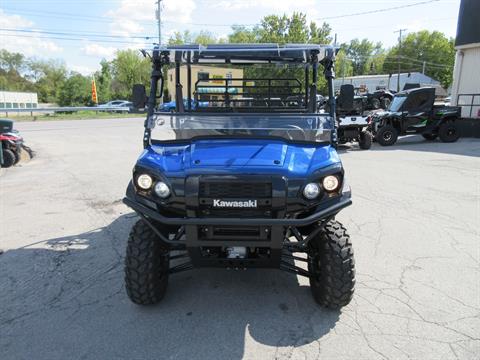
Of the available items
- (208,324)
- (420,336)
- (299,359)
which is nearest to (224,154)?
(208,324)

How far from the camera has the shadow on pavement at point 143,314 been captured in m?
2.84

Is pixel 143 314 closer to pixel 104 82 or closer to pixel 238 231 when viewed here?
pixel 238 231

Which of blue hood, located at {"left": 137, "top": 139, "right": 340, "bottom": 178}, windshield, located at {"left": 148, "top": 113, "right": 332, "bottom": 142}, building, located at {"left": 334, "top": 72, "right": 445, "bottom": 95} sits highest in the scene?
building, located at {"left": 334, "top": 72, "right": 445, "bottom": 95}

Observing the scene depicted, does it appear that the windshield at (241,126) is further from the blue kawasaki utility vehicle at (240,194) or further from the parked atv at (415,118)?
the parked atv at (415,118)

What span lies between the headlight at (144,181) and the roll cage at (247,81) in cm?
71

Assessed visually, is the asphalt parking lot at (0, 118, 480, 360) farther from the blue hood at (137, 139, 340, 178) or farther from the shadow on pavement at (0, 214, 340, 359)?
the blue hood at (137, 139, 340, 178)

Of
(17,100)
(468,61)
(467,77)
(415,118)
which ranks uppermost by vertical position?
(468,61)

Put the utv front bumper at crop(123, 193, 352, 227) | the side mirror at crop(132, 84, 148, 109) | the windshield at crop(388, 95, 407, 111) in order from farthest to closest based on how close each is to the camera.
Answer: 1. the windshield at crop(388, 95, 407, 111)
2. the side mirror at crop(132, 84, 148, 109)
3. the utv front bumper at crop(123, 193, 352, 227)

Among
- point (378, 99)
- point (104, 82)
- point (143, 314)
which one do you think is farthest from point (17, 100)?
point (143, 314)

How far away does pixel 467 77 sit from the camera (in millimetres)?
18781

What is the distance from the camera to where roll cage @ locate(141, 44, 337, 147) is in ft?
12.5

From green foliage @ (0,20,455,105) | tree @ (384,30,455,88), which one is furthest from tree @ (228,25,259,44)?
tree @ (384,30,455,88)

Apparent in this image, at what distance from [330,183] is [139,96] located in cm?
229

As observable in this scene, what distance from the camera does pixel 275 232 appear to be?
9.32 ft
